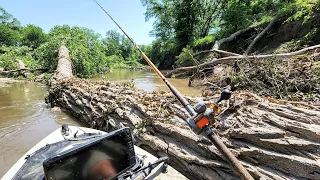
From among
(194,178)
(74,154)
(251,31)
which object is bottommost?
(194,178)

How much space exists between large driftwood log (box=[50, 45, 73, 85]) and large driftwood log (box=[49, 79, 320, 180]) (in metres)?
5.25

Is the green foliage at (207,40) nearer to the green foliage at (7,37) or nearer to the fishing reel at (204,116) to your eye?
the fishing reel at (204,116)

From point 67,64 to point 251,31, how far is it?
9.57m

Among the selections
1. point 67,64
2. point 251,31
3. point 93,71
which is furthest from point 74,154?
point 93,71

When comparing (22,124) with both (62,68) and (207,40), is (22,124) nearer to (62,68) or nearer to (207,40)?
(62,68)

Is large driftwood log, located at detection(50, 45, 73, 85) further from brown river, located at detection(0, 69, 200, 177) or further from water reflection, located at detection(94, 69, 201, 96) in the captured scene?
water reflection, located at detection(94, 69, 201, 96)

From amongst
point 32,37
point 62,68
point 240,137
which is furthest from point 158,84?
point 32,37

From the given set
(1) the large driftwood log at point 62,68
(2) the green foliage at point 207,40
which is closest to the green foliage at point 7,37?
(1) the large driftwood log at point 62,68

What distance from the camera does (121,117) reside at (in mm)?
3154

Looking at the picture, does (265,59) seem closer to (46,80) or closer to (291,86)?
(291,86)

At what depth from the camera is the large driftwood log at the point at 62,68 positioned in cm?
740

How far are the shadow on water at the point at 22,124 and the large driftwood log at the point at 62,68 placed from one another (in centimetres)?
135

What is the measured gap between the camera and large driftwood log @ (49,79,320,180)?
163 centimetres

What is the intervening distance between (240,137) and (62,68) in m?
8.41
